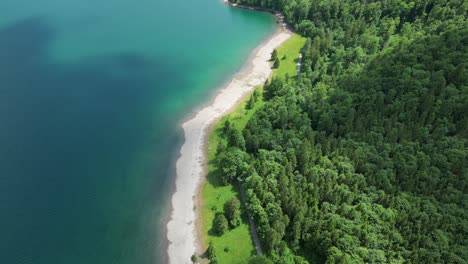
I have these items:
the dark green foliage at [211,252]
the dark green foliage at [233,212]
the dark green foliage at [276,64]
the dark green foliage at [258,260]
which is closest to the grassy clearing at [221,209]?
the dark green foliage at [233,212]

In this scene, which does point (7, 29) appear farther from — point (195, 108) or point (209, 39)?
point (195, 108)

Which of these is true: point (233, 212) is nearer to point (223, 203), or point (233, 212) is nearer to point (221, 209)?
point (221, 209)

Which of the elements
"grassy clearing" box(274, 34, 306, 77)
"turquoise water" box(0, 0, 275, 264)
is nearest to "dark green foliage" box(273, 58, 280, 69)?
"grassy clearing" box(274, 34, 306, 77)

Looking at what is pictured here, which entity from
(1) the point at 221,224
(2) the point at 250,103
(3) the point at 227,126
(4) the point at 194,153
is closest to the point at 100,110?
(4) the point at 194,153

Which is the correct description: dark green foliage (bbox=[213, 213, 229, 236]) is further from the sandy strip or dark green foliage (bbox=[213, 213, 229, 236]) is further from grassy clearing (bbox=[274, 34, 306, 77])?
grassy clearing (bbox=[274, 34, 306, 77])

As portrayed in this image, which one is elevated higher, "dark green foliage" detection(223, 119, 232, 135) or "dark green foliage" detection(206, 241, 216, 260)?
"dark green foliage" detection(223, 119, 232, 135)

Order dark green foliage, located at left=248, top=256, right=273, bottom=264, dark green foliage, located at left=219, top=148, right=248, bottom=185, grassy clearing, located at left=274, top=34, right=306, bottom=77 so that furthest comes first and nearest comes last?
grassy clearing, located at left=274, top=34, right=306, bottom=77
dark green foliage, located at left=219, top=148, right=248, bottom=185
dark green foliage, located at left=248, top=256, right=273, bottom=264

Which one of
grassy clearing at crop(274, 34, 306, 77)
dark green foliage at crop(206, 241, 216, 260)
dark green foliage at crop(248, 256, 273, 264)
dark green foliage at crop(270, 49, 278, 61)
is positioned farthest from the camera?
dark green foliage at crop(270, 49, 278, 61)
